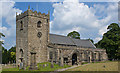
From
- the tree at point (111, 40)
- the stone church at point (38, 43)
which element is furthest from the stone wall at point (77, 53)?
the tree at point (111, 40)

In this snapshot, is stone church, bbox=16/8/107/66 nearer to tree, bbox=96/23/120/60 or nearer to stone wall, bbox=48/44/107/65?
stone wall, bbox=48/44/107/65

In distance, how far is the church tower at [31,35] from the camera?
3422cm

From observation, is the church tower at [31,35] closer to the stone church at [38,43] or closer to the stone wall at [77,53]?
the stone church at [38,43]

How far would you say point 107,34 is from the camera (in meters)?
49.3

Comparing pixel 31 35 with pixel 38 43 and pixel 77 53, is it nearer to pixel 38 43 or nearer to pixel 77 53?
pixel 38 43

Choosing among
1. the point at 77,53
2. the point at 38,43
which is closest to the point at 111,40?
the point at 77,53

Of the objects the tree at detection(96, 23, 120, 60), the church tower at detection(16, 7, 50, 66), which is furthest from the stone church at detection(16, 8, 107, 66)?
the tree at detection(96, 23, 120, 60)

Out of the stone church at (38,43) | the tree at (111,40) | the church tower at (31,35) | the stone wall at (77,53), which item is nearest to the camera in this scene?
the stone wall at (77,53)

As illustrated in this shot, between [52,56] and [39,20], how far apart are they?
10.1 m

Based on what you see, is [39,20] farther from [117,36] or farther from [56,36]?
[117,36]

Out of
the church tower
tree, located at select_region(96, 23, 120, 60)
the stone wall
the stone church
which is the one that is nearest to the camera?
the stone wall

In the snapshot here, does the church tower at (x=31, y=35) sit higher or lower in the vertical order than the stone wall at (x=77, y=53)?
higher

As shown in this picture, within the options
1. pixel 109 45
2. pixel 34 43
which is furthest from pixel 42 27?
pixel 109 45

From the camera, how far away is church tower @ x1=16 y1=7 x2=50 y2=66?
112ft
